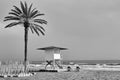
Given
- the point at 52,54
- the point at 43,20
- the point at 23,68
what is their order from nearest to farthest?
the point at 23,68 < the point at 43,20 < the point at 52,54

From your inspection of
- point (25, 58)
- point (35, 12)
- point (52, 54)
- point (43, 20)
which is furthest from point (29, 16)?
point (52, 54)

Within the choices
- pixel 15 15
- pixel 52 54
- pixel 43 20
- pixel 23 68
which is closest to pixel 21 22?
pixel 15 15

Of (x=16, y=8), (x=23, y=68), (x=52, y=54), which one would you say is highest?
(x=16, y=8)

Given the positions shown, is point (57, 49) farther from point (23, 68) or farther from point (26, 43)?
point (23, 68)

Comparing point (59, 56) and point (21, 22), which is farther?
point (59, 56)

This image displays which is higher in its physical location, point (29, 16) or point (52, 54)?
point (29, 16)

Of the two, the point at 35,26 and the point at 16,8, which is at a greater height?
the point at 16,8

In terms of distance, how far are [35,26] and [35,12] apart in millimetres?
2390

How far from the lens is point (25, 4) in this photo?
35.7 metres

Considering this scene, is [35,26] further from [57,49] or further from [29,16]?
[57,49]

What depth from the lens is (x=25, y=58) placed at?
35.8 m

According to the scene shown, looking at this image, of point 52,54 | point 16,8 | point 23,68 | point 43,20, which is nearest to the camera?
point 23,68

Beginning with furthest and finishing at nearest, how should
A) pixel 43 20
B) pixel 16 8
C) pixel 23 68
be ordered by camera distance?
pixel 43 20 < pixel 16 8 < pixel 23 68

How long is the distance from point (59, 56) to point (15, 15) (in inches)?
551
